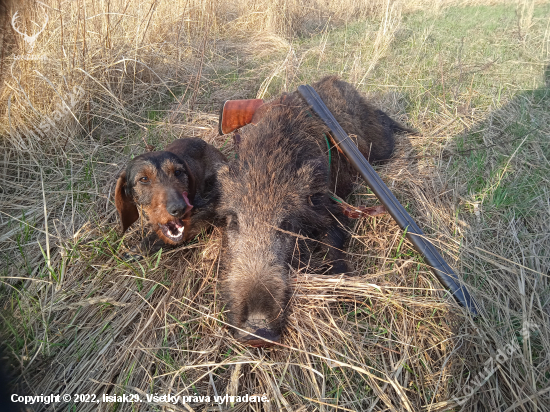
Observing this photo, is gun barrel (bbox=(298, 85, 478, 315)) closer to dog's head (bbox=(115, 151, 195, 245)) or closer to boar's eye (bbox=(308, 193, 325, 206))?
boar's eye (bbox=(308, 193, 325, 206))

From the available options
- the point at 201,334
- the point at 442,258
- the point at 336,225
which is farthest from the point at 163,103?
the point at 442,258

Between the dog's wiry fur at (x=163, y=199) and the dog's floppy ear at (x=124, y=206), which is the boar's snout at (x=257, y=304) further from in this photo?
the dog's floppy ear at (x=124, y=206)

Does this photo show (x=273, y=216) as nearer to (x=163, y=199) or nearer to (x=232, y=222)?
(x=232, y=222)

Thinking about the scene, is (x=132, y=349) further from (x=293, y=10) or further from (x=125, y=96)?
(x=293, y=10)

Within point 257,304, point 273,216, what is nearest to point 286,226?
point 273,216

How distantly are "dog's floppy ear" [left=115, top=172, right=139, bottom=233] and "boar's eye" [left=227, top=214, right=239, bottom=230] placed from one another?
3.63 feet

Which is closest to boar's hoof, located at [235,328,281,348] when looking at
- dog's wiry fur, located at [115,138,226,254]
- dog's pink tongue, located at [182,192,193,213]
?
dog's wiry fur, located at [115,138,226,254]

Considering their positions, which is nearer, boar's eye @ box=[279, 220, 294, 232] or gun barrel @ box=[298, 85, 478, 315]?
gun barrel @ box=[298, 85, 478, 315]

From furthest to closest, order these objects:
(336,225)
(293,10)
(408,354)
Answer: (293,10) → (336,225) → (408,354)

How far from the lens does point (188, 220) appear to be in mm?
3195

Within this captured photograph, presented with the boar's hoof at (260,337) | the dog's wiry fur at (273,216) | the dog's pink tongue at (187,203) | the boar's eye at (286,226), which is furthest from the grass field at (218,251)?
the boar's eye at (286,226)

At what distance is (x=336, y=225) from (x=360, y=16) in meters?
10.4

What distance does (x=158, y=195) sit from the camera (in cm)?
321

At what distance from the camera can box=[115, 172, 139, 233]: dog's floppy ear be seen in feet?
10.3
